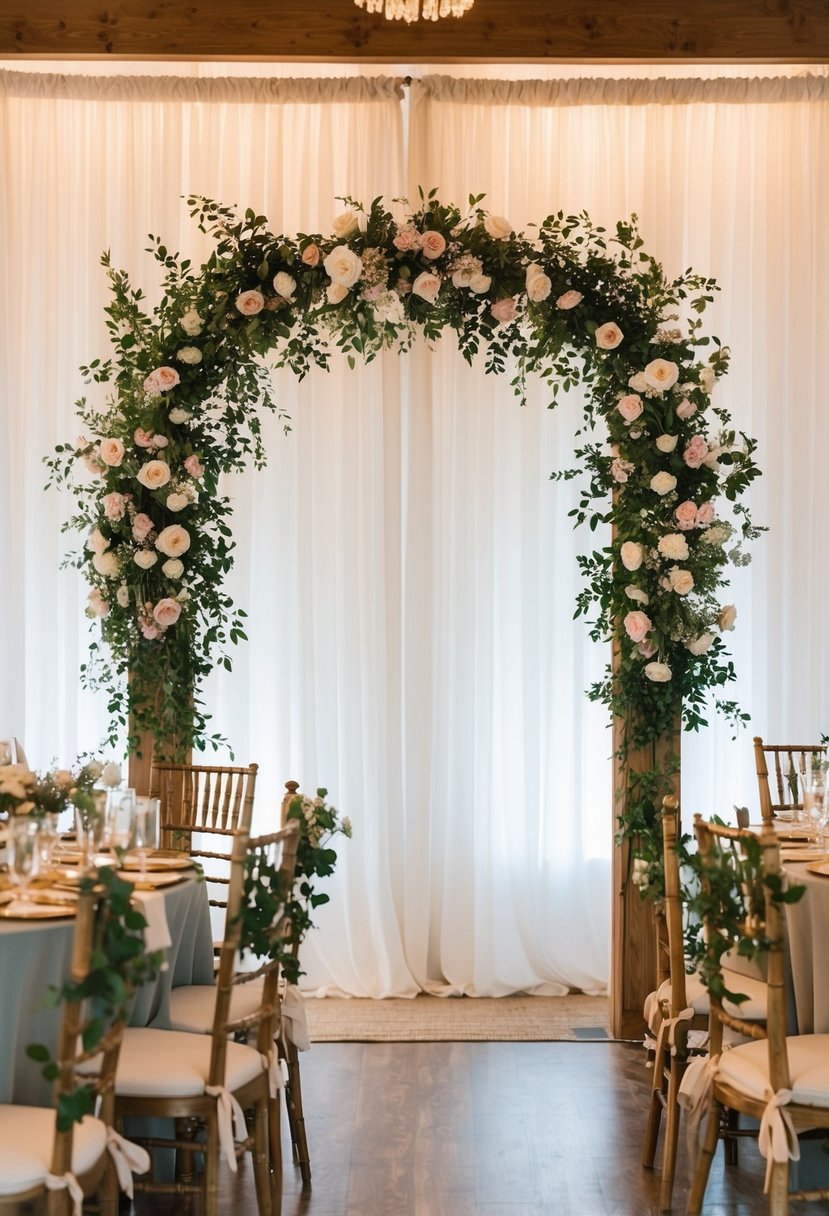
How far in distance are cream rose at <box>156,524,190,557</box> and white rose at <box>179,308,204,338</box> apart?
70 centimetres

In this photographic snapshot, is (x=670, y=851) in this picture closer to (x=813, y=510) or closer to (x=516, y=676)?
(x=516, y=676)

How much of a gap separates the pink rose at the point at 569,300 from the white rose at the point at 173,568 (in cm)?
163

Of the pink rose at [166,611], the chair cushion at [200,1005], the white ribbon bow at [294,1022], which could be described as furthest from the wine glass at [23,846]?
the pink rose at [166,611]

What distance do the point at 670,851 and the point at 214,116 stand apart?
3947 millimetres

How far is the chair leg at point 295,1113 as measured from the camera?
12.2ft

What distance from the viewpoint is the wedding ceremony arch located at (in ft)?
15.6

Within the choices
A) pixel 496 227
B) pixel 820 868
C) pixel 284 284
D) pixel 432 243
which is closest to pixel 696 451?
pixel 496 227

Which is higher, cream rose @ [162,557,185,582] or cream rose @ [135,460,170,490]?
cream rose @ [135,460,170,490]

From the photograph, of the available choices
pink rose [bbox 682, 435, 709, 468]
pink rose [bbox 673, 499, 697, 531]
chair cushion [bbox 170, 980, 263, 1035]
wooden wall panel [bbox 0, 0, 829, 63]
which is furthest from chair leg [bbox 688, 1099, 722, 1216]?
wooden wall panel [bbox 0, 0, 829, 63]

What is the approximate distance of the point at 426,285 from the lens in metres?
4.75

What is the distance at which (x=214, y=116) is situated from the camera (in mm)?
5805

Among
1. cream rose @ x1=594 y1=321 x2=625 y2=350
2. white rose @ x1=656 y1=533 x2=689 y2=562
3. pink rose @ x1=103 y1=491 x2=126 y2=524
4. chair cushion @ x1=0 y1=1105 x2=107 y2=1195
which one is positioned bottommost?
chair cushion @ x1=0 y1=1105 x2=107 y2=1195

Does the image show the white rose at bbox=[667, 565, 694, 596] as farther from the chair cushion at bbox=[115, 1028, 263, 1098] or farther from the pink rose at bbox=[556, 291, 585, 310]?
the chair cushion at bbox=[115, 1028, 263, 1098]

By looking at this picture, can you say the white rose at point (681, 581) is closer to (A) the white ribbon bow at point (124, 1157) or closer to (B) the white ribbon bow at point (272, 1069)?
(B) the white ribbon bow at point (272, 1069)
